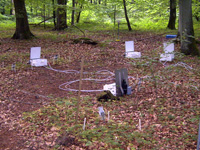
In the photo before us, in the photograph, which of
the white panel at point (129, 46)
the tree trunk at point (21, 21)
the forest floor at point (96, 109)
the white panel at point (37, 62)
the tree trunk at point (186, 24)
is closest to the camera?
the forest floor at point (96, 109)

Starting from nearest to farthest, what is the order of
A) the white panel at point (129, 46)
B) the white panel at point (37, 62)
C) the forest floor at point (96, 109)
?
the forest floor at point (96, 109)
the white panel at point (37, 62)
the white panel at point (129, 46)

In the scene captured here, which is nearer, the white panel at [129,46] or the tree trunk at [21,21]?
the white panel at [129,46]

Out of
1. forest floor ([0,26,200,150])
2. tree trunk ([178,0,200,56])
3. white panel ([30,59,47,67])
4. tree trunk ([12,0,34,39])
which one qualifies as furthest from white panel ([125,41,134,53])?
tree trunk ([12,0,34,39])

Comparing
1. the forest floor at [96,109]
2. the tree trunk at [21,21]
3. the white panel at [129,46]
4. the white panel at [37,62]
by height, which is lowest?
the forest floor at [96,109]

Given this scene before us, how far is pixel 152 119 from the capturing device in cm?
502

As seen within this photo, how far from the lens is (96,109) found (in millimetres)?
5676

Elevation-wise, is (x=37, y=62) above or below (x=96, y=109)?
above

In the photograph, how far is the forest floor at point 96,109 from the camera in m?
4.12

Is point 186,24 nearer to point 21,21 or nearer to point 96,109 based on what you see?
point 96,109

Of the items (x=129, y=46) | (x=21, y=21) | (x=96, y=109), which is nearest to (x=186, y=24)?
(x=129, y=46)

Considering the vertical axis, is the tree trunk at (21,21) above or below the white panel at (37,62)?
above

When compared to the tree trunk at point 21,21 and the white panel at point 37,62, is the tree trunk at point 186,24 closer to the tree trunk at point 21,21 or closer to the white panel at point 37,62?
the white panel at point 37,62

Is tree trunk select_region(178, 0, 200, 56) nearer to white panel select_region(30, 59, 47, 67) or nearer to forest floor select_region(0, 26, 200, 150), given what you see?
forest floor select_region(0, 26, 200, 150)

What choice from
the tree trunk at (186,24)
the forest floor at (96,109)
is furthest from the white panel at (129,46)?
the tree trunk at (186,24)
